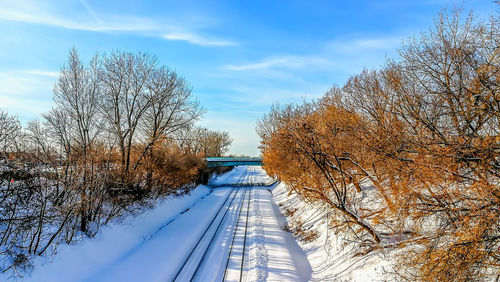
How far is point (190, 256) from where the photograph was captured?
12.2 meters

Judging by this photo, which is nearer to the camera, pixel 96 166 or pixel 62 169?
pixel 62 169

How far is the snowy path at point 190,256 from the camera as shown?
33.4 ft

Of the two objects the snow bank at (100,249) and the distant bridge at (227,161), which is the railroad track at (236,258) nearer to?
the snow bank at (100,249)

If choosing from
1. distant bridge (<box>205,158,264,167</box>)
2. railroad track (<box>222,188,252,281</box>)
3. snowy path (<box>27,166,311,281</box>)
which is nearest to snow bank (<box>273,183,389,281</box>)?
snowy path (<box>27,166,311,281</box>)

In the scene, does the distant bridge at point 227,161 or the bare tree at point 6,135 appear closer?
the bare tree at point 6,135

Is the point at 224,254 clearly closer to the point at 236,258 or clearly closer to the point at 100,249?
the point at 236,258

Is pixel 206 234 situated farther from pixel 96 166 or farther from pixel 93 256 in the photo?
pixel 96 166

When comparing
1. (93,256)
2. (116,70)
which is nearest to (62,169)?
(93,256)

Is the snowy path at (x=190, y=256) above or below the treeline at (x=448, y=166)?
below

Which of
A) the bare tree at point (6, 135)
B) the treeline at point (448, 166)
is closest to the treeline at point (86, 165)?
the bare tree at point (6, 135)

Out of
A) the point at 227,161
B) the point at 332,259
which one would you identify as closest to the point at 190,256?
the point at 332,259

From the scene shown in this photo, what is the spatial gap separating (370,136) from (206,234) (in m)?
11.1

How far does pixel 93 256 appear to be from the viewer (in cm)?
1121

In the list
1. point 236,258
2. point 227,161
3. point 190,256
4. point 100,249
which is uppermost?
point 227,161
